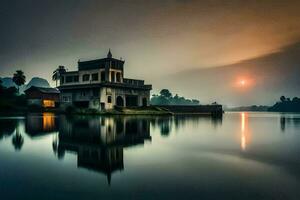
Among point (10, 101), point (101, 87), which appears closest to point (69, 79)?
point (101, 87)

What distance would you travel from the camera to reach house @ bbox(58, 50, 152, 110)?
69.9 meters

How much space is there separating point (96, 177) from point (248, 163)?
7750mm

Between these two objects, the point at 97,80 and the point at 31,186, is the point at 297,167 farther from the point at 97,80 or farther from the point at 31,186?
the point at 97,80

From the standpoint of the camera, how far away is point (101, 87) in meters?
69.0

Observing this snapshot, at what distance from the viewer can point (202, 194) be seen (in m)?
7.86

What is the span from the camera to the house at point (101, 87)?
229 ft

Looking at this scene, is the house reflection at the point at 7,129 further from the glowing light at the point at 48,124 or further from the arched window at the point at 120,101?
the arched window at the point at 120,101

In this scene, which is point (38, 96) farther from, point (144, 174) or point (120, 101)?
point (144, 174)

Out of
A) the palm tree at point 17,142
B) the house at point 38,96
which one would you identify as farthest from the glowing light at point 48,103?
the palm tree at point 17,142

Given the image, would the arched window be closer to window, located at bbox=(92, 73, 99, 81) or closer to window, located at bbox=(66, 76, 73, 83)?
window, located at bbox=(92, 73, 99, 81)

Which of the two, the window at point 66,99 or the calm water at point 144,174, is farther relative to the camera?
the window at point 66,99

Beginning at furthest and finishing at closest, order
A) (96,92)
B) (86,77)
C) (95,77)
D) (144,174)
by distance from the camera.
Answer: (86,77) → (95,77) → (96,92) → (144,174)

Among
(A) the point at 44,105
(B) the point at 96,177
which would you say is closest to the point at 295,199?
(B) the point at 96,177

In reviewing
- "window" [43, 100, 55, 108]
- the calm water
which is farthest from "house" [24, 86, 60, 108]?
the calm water
